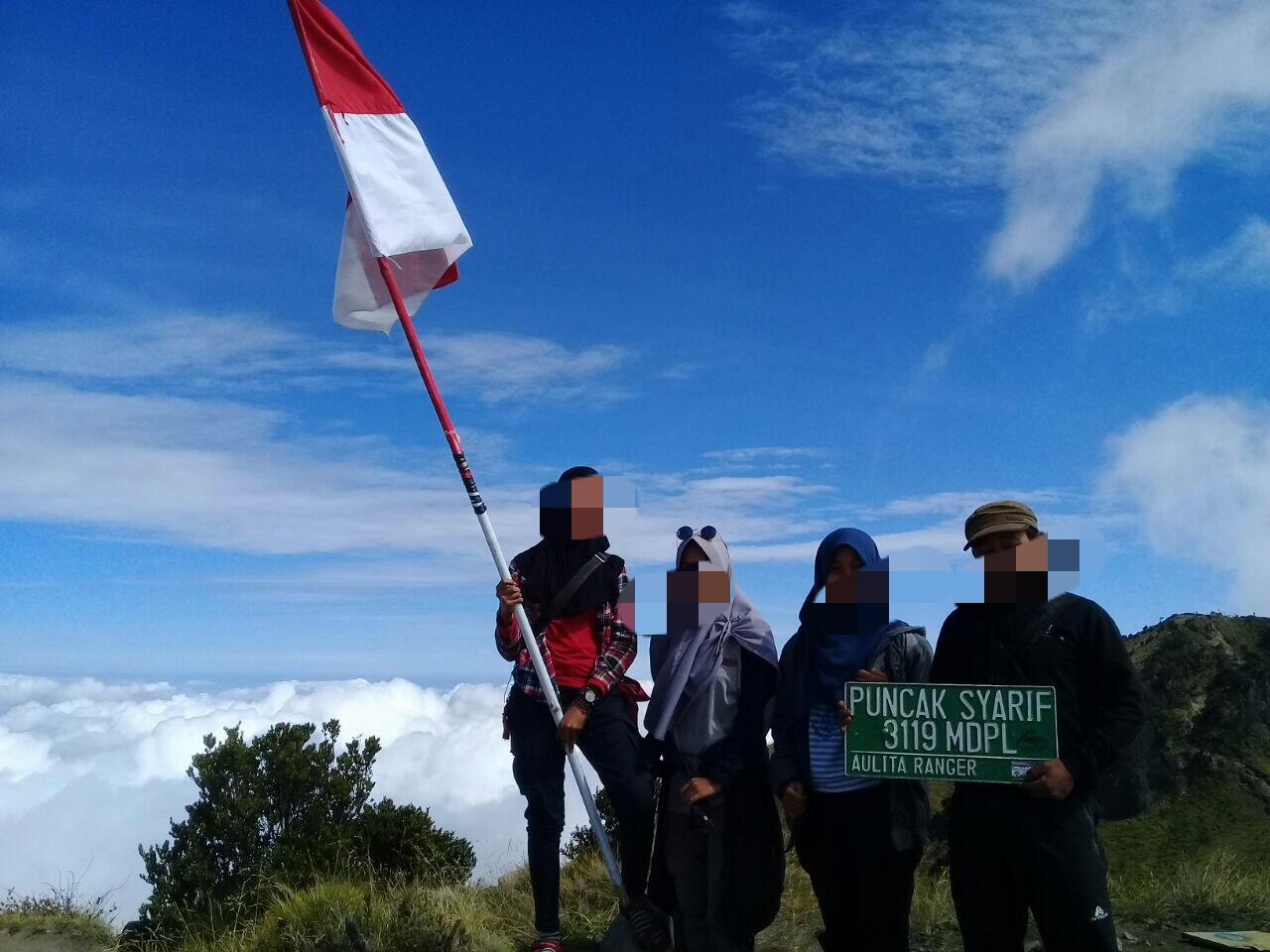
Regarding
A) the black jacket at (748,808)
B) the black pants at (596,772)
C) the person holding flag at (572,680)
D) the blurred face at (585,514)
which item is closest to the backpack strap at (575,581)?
the person holding flag at (572,680)

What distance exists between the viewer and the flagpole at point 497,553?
5312 mm

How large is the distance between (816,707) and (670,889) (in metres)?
1.30

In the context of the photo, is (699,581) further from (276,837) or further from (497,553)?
(276,837)

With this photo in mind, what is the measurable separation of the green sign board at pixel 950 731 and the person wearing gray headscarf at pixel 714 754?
1.94 ft

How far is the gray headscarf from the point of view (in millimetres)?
4793

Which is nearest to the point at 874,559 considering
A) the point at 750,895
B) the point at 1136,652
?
the point at 750,895

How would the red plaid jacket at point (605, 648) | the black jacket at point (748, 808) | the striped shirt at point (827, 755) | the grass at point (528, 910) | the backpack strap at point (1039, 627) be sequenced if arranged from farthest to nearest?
the grass at point (528, 910) → the red plaid jacket at point (605, 648) → the black jacket at point (748, 808) → the striped shirt at point (827, 755) → the backpack strap at point (1039, 627)

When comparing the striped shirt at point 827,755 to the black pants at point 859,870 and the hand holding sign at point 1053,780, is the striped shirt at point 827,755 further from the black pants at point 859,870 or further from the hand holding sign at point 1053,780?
the hand holding sign at point 1053,780

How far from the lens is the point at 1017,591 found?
4086mm

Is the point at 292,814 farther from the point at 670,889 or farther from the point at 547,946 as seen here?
the point at 670,889

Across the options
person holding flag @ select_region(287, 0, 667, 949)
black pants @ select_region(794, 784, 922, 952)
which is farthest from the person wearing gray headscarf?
person holding flag @ select_region(287, 0, 667, 949)

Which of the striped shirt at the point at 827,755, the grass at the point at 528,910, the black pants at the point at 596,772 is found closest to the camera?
the striped shirt at the point at 827,755

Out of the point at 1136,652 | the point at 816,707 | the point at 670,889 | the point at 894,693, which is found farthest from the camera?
the point at 1136,652

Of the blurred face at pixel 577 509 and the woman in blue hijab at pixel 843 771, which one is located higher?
the blurred face at pixel 577 509
